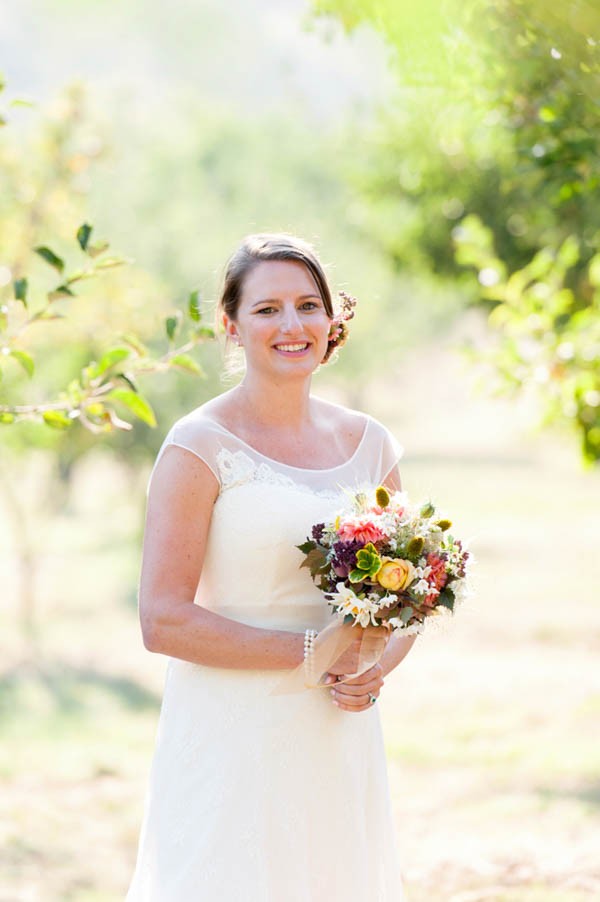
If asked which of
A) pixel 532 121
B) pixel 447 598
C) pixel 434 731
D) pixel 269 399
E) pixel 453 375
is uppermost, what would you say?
pixel 453 375

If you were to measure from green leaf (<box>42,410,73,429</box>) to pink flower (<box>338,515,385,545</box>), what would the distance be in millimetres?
861

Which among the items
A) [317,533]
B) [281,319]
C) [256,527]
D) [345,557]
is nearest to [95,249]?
[281,319]

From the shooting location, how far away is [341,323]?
10.8ft

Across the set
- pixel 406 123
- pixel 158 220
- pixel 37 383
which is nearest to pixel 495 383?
pixel 406 123

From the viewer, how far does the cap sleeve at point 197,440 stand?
2928 millimetres

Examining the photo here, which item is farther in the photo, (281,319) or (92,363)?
(92,363)

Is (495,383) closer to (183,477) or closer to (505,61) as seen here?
(505,61)

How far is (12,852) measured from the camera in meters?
7.20

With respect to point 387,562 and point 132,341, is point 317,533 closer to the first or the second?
point 387,562

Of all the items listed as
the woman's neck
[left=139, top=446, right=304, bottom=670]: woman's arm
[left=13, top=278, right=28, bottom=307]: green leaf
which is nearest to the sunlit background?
[left=13, top=278, right=28, bottom=307]: green leaf

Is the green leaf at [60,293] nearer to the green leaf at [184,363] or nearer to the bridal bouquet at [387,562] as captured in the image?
the green leaf at [184,363]

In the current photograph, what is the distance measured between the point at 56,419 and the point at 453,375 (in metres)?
13.0

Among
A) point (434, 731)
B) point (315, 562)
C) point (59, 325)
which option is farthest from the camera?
point (59, 325)

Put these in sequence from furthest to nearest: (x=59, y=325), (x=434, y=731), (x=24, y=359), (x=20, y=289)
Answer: (x=59, y=325) → (x=434, y=731) → (x=20, y=289) → (x=24, y=359)
